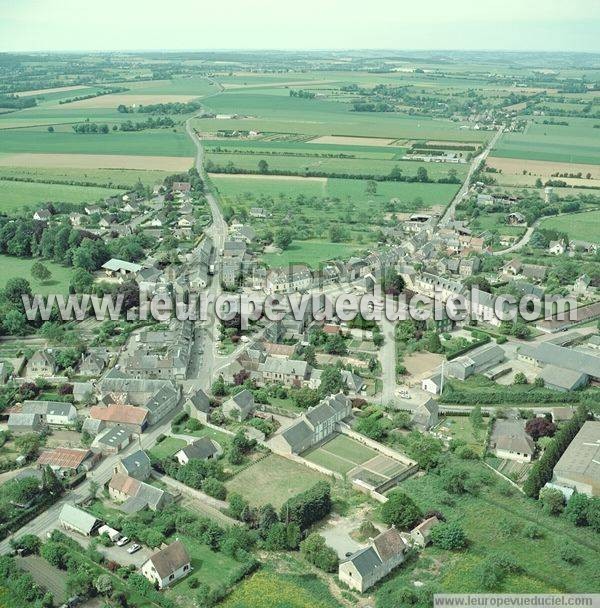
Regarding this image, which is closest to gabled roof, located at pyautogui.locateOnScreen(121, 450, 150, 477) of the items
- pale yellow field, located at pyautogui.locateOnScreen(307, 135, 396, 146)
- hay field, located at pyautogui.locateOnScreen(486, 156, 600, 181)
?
hay field, located at pyautogui.locateOnScreen(486, 156, 600, 181)

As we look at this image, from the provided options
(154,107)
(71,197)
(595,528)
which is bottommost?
(595,528)

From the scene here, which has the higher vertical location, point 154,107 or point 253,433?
point 154,107

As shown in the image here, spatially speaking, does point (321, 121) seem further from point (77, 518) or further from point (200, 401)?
point (77, 518)

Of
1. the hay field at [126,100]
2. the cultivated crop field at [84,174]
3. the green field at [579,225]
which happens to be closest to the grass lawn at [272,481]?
the green field at [579,225]

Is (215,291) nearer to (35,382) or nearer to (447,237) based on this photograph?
(35,382)

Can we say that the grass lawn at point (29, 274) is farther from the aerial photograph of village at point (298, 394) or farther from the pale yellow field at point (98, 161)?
the pale yellow field at point (98, 161)

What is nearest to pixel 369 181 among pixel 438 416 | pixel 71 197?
pixel 71 197

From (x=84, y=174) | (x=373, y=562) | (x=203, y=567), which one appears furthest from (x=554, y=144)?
(x=203, y=567)
